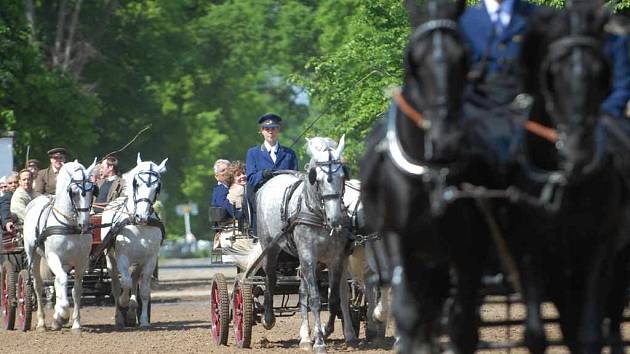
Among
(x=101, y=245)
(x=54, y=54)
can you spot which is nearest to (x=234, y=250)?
(x=101, y=245)

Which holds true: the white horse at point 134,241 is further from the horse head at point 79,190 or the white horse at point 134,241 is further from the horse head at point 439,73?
the horse head at point 439,73

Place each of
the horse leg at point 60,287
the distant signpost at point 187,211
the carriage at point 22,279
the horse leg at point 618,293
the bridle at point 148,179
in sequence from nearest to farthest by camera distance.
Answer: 1. the horse leg at point 618,293
2. the horse leg at point 60,287
3. the bridle at point 148,179
4. the carriage at point 22,279
5. the distant signpost at point 187,211

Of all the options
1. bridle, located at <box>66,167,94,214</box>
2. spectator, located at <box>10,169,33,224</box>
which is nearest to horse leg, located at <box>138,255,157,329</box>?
bridle, located at <box>66,167,94,214</box>

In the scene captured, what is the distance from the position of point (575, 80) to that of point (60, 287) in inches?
519

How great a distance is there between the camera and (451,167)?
8703 mm

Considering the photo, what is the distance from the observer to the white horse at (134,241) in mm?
21422

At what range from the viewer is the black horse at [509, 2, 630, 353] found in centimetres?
855

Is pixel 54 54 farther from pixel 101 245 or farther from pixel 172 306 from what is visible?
pixel 101 245

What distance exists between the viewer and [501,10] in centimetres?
974

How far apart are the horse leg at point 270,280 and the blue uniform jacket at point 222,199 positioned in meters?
2.17

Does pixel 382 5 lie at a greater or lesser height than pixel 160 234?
greater

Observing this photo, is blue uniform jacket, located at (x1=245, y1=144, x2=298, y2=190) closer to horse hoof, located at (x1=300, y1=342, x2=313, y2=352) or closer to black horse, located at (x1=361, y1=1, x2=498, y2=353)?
horse hoof, located at (x1=300, y1=342, x2=313, y2=352)

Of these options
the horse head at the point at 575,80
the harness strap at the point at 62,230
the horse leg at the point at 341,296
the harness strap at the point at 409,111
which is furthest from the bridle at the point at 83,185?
the horse head at the point at 575,80

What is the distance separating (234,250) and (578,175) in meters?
10.6
